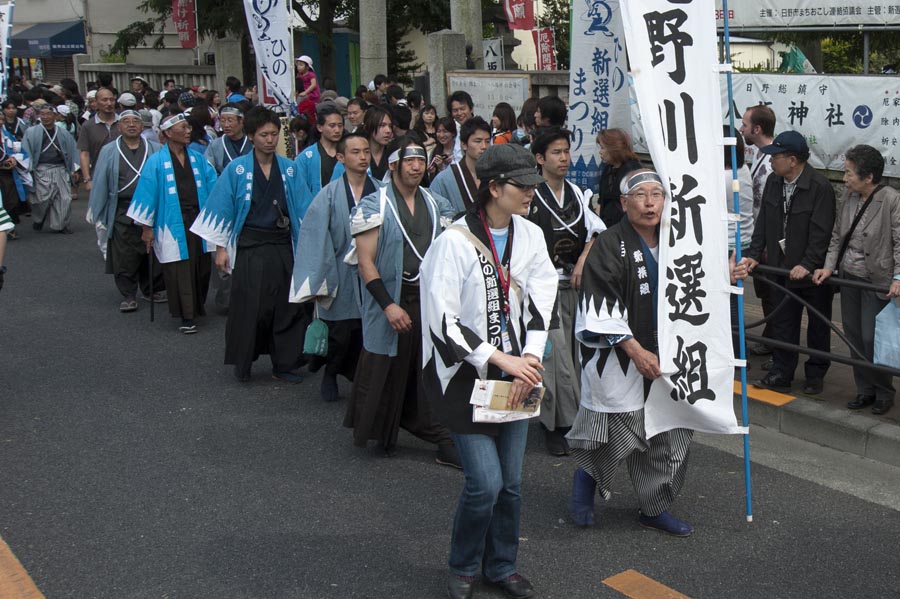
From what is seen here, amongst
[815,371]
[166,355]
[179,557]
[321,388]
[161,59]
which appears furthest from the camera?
[161,59]

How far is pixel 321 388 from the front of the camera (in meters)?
7.06

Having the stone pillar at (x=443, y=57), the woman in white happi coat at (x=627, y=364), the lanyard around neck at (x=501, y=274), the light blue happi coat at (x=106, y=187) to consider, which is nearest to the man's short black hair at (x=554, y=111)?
the woman in white happi coat at (x=627, y=364)

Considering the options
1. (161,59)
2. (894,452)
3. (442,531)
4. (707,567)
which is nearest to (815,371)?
(894,452)

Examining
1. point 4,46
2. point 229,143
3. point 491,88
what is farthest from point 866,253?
point 4,46

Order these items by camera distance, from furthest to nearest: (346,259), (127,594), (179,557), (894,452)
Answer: (346,259), (894,452), (179,557), (127,594)

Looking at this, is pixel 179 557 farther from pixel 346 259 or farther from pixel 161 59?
pixel 161 59

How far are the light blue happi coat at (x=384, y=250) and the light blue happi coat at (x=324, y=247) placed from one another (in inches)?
25.0

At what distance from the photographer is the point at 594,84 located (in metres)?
7.60

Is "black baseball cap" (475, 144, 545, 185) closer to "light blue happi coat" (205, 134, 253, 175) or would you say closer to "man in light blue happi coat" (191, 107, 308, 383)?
"man in light blue happi coat" (191, 107, 308, 383)

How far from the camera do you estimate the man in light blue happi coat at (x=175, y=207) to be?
28.8ft

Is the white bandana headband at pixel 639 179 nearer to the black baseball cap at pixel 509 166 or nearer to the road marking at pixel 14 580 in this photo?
the black baseball cap at pixel 509 166

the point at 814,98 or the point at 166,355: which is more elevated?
the point at 814,98

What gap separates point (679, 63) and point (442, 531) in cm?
237

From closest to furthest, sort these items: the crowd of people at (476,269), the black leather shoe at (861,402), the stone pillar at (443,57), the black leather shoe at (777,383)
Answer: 1. the crowd of people at (476,269)
2. the black leather shoe at (861,402)
3. the black leather shoe at (777,383)
4. the stone pillar at (443,57)
